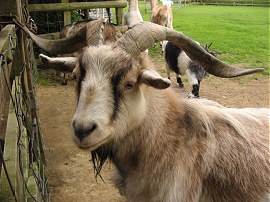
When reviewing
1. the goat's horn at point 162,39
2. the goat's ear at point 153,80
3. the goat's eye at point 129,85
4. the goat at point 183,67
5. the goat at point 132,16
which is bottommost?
the goat at point 183,67

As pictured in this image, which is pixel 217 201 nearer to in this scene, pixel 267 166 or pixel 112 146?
pixel 267 166

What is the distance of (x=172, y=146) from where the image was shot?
2740 millimetres

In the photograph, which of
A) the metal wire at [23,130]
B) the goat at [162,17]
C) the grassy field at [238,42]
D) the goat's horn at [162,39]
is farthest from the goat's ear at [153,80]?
the goat at [162,17]

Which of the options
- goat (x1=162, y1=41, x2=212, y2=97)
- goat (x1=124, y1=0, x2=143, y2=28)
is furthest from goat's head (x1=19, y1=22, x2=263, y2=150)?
goat (x1=124, y1=0, x2=143, y2=28)

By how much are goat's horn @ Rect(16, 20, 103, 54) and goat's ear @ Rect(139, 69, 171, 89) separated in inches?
23.2

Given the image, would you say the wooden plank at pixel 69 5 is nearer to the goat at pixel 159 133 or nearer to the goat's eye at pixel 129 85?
the goat at pixel 159 133

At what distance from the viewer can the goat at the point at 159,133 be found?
2315mm

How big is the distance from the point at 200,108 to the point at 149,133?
0.63m

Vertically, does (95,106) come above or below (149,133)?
above

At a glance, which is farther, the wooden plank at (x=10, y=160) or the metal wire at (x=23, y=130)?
the metal wire at (x=23, y=130)

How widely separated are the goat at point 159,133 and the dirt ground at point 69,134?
2.04 feet

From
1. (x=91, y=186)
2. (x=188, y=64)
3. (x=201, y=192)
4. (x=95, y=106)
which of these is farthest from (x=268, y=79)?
(x=95, y=106)

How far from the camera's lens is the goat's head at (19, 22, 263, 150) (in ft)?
7.17

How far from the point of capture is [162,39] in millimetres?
2674
